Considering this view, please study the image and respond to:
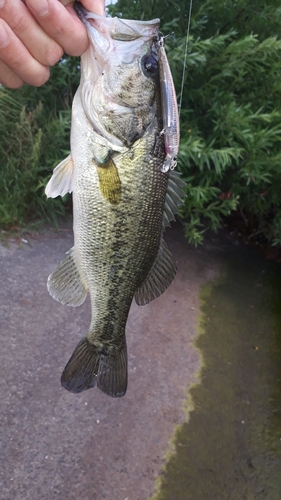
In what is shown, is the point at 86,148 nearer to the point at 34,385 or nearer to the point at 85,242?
the point at 85,242

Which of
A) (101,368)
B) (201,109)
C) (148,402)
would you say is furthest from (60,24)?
(201,109)

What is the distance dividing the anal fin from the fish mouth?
2.58 feet

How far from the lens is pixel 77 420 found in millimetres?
2695

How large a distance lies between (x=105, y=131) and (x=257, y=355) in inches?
111

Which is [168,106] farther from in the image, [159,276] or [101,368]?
[101,368]

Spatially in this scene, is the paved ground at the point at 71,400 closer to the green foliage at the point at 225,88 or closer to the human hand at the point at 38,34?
the green foliage at the point at 225,88

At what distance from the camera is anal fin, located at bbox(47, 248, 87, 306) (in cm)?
162

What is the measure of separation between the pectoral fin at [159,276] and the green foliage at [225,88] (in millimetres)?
2146

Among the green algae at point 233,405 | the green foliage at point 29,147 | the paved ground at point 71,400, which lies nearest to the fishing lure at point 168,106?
the paved ground at point 71,400

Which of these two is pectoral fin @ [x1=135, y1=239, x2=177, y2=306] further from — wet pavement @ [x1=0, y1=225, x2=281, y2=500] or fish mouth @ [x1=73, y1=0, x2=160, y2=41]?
wet pavement @ [x1=0, y1=225, x2=281, y2=500]

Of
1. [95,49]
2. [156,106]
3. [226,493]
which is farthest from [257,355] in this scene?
[95,49]

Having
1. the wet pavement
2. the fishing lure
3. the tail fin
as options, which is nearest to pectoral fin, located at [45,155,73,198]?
the fishing lure

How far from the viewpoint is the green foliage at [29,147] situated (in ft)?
12.5

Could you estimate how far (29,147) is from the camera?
12.7ft
